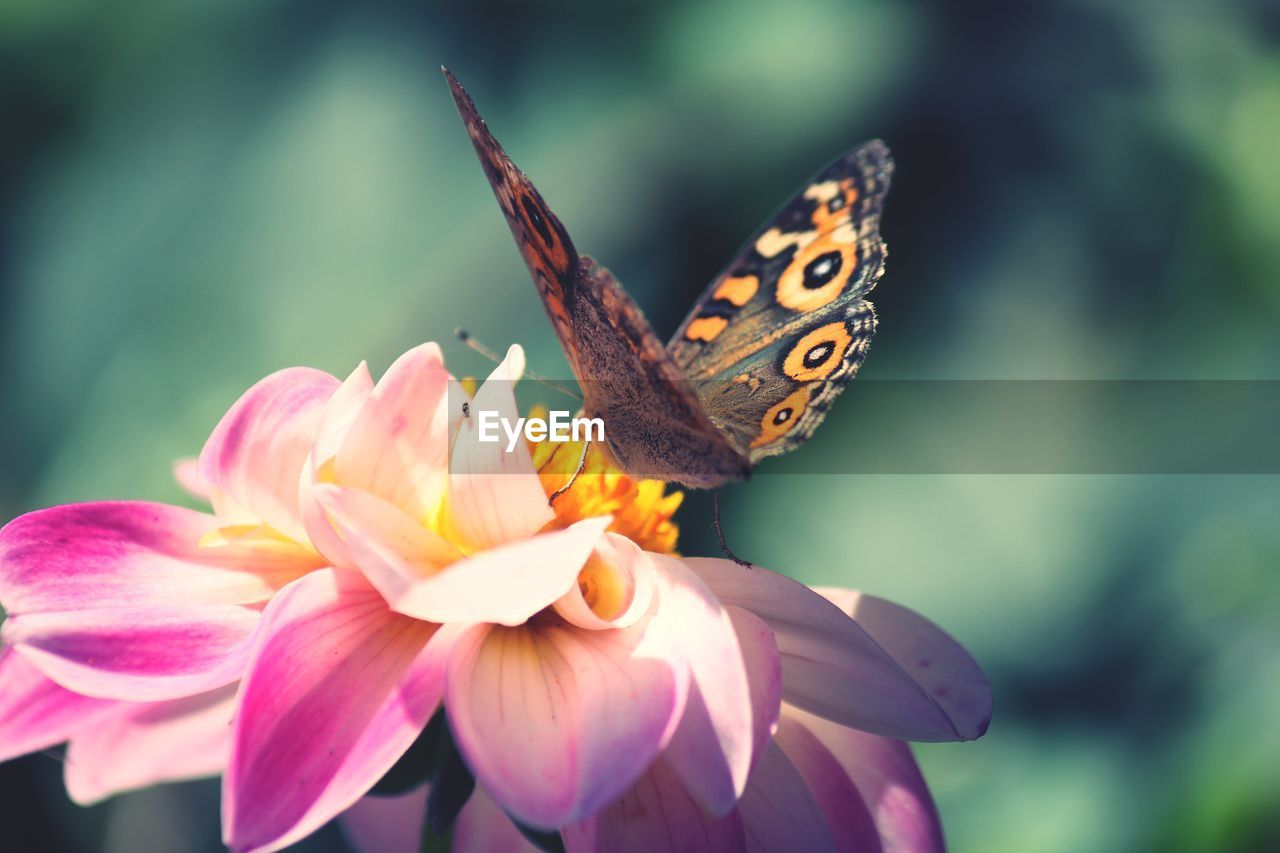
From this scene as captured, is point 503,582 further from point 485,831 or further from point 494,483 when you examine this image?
point 485,831

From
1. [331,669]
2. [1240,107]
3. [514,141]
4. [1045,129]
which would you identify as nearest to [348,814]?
[331,669]

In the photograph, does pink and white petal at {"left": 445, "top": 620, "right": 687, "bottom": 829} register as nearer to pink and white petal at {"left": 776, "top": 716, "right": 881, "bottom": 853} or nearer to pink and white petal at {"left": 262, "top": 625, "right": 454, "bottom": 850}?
pink and white petal at {"left": 262, "top": 625, "right": 454, "bottom": 850}

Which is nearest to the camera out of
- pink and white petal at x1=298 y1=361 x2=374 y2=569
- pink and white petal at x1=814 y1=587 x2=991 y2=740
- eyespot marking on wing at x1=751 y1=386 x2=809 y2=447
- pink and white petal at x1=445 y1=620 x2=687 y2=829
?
pink and white petal at x1=445 y1=620 x2=687 y2=829

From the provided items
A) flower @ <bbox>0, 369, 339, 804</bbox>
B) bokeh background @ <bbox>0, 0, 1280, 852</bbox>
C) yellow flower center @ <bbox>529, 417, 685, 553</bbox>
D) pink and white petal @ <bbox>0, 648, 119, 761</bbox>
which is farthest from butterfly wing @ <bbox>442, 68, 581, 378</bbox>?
bokeh background @ <bbox>0, 0, 1280, 852</bbox>

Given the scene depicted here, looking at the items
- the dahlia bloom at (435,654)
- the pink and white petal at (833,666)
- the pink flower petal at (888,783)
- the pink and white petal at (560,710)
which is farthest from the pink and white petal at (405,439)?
the pink flower petal at (888,783)

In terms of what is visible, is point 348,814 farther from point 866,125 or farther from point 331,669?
point 866,125

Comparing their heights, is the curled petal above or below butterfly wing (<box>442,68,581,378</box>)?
below

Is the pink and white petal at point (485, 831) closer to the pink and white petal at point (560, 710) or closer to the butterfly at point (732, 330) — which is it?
the pink and white petal at point (560, 710)
